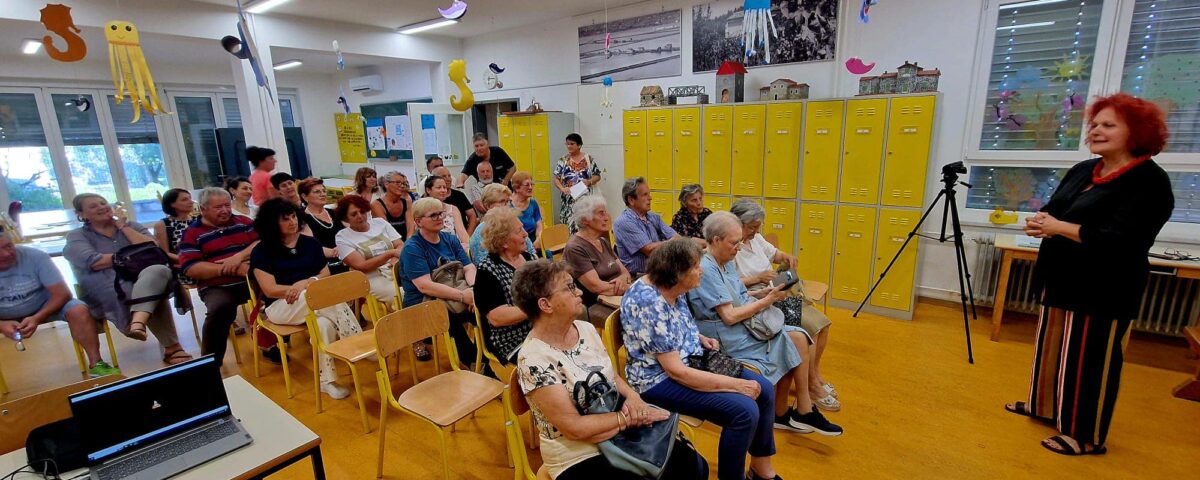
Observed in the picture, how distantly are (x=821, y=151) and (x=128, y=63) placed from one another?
17.1ft

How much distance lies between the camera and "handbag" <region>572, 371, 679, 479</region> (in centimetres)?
161

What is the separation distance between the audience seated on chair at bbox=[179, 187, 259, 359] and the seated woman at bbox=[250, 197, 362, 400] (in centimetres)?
33

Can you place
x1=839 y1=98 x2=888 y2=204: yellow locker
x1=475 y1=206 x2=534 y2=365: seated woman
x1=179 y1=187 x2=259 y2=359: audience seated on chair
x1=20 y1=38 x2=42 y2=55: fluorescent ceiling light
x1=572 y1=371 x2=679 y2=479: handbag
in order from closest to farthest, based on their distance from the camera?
1. x1=572 y1=371 x2=679 y2=479: handbag
2. x1=475 y1=206 x2=534 y2=365: seated woman
3. x1=179 y1=187 x2=259 y2=359: audience seated on chair
4. x1=839 y1=98 x2=888 y2=204: yellow locker
5. x1=20 y1=38 x2=42 y2=55: fluorescent ceiling light

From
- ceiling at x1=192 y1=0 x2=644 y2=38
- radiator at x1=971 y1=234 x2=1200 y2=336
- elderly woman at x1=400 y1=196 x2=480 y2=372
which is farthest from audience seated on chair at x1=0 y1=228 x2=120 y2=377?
Answer: radiator at x1=971 y1=234 x2=1200 y2=336

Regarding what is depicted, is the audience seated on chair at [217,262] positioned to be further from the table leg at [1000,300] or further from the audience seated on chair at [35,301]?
the table leg at [1000,300]

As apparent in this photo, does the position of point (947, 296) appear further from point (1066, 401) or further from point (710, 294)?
point (710, 294)

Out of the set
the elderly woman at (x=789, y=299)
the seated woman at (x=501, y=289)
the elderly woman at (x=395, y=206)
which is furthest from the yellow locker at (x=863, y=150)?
the elderly woman at (x=395, y=206)

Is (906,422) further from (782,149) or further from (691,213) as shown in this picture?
(782,149)

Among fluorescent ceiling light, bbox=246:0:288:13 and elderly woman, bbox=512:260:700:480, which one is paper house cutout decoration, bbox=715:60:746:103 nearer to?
elderly woman, bbox=512:260:700:480

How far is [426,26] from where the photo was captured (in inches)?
250

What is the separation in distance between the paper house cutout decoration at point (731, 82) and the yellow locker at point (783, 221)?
1049 millimetres

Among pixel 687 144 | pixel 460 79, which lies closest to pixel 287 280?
pixel 460 79

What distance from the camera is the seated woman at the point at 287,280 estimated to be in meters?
3.00

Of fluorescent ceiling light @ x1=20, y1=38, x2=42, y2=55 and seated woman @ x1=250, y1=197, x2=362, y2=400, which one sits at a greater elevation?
fluorescent ceiling light @ x1=20, y1=38, x2=42, y2=55
